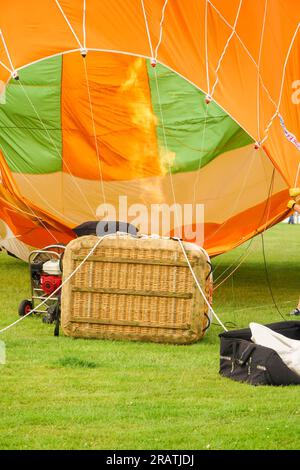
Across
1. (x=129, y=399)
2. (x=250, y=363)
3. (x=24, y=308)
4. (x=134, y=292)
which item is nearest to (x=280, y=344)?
(x=250, y=363)

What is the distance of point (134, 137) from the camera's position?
11.6 m

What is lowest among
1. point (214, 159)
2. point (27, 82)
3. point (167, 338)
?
point (167, 338)

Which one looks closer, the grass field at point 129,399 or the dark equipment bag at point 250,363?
the grass field at point 129,399

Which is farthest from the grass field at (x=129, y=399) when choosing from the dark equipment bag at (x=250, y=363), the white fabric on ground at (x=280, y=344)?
the white fabric on ground at (x=280, y=344)

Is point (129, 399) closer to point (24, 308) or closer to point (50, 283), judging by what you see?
point (50, 283)

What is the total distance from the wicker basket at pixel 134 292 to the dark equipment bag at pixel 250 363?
953mm

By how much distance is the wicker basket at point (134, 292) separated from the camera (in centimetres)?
726

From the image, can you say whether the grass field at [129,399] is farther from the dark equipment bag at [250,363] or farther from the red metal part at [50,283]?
the red metal part at [50,283]

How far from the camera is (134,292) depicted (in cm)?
735

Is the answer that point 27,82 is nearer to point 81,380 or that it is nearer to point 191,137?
point 191,137

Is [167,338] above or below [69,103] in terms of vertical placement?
below
